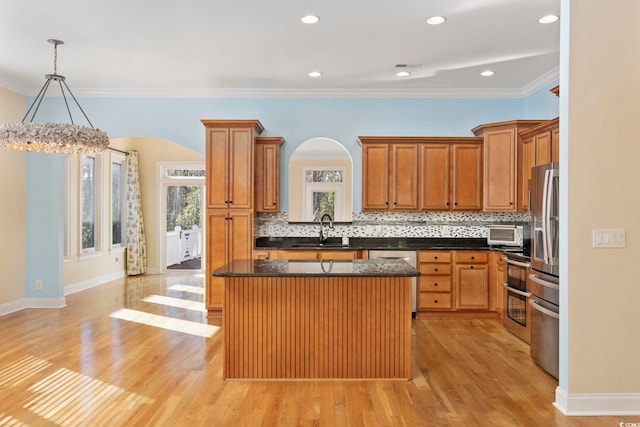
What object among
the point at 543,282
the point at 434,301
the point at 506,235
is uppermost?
the point at 506,235

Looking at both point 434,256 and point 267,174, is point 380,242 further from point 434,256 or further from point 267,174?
point 267,174

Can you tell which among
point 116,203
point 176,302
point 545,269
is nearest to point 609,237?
point 545,269

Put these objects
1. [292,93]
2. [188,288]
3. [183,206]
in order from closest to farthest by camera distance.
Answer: [292,93] < [188,288] < [183,206]

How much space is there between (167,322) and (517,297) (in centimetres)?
384

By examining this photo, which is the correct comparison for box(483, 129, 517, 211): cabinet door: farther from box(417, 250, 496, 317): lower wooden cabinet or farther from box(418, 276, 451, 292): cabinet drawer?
box(418, 276, 451, 292): cabinet drawer

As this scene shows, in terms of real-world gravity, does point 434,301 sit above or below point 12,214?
below

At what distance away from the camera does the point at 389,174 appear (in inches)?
239

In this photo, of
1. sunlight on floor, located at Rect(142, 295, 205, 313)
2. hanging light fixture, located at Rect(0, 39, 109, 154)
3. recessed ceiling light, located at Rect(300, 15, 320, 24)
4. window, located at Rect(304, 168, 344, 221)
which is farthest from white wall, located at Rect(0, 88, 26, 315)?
recessed ceiling light, located at Rect(300, 15, 320, 24)

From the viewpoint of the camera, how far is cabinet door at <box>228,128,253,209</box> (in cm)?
577

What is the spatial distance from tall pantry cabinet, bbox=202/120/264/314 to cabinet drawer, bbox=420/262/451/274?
211cm

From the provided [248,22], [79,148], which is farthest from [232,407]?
[248,22]

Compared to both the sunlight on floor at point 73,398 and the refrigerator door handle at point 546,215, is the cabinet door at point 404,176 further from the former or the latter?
the sunlight on floor at point 73,398

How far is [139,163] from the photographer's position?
9.78m

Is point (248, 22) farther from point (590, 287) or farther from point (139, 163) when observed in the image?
point (139, 163)
